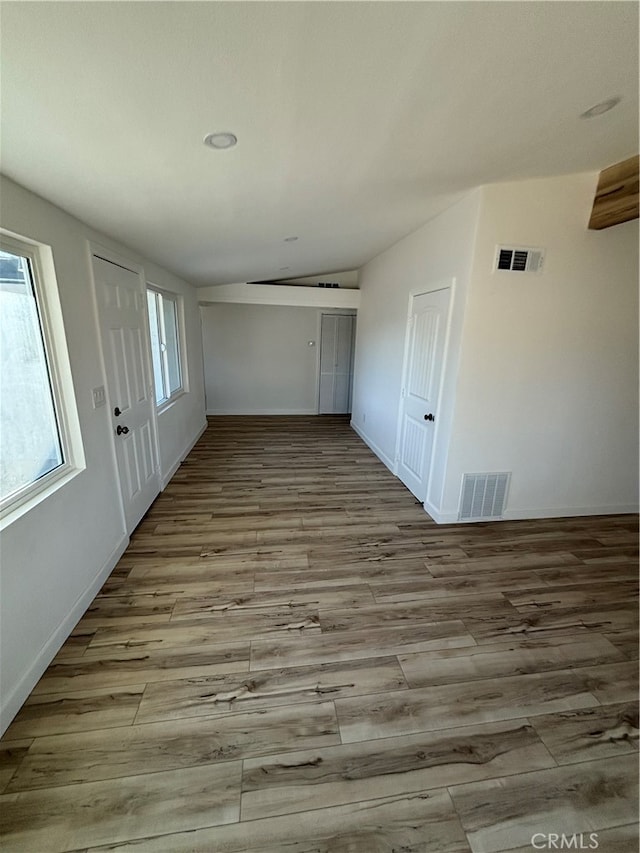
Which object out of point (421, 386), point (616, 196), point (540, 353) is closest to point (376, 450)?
point (421, 386)

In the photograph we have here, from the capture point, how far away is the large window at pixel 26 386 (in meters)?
1.54

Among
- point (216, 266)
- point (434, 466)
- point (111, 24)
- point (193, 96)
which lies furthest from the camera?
point (216, 266)

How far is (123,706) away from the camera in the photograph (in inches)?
58.9

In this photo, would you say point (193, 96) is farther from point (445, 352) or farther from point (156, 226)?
point (445, 352)

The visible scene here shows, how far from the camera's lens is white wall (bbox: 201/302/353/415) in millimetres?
6352

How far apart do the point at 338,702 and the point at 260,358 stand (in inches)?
228

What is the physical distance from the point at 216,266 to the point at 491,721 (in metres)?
4.25

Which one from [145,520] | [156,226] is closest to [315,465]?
[145,520]

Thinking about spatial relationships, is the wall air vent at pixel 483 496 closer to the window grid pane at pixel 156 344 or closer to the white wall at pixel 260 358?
the window grid pane at pixel 156 344

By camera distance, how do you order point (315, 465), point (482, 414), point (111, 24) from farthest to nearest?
point (315, 465) → point (482, 414) → point (111, 24)

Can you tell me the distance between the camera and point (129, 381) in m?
2.68

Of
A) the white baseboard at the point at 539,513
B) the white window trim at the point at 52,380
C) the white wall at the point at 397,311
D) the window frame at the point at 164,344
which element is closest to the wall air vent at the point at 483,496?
the white baseboard at the point at 539,513
